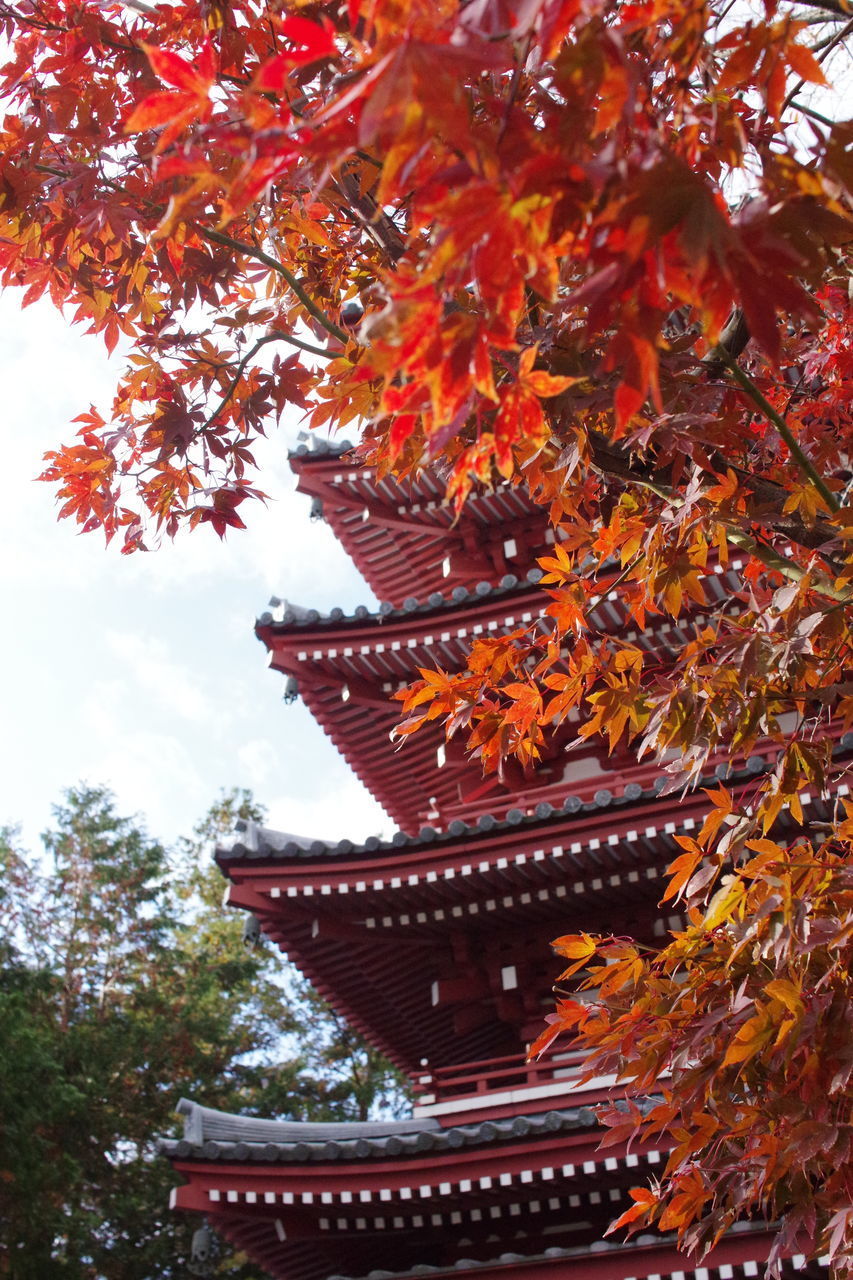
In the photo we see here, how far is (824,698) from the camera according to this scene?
7.59 feet

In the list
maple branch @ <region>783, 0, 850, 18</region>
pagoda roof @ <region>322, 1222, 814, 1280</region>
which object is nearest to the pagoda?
pagoda roof @ <region>322, 1222, 814, 1280</region>

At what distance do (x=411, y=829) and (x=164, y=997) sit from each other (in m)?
9.83

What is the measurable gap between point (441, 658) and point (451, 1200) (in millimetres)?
3576

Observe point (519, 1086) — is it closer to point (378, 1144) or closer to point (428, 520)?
point (378, 1144)

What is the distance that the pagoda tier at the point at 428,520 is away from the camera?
8.77 m

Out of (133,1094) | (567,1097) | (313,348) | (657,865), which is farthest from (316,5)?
(133,1094)

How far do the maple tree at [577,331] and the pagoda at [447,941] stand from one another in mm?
3063

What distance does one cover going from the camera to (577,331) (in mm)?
2145

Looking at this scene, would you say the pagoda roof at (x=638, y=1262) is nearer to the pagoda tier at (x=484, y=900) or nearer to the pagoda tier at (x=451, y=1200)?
the pagoda tier at (x=451, y=1200)

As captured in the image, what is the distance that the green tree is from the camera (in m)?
12.1

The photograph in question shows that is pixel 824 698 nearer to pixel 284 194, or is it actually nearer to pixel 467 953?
pixel 284 194

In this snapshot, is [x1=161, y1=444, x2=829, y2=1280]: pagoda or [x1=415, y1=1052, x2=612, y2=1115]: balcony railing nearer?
[x1=161, y1=444, x2=829, y2=1280]: pagoda

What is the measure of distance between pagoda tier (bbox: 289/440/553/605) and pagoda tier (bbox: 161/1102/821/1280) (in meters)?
4.24

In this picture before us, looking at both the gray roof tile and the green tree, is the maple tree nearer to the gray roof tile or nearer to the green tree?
the gray roof tile
